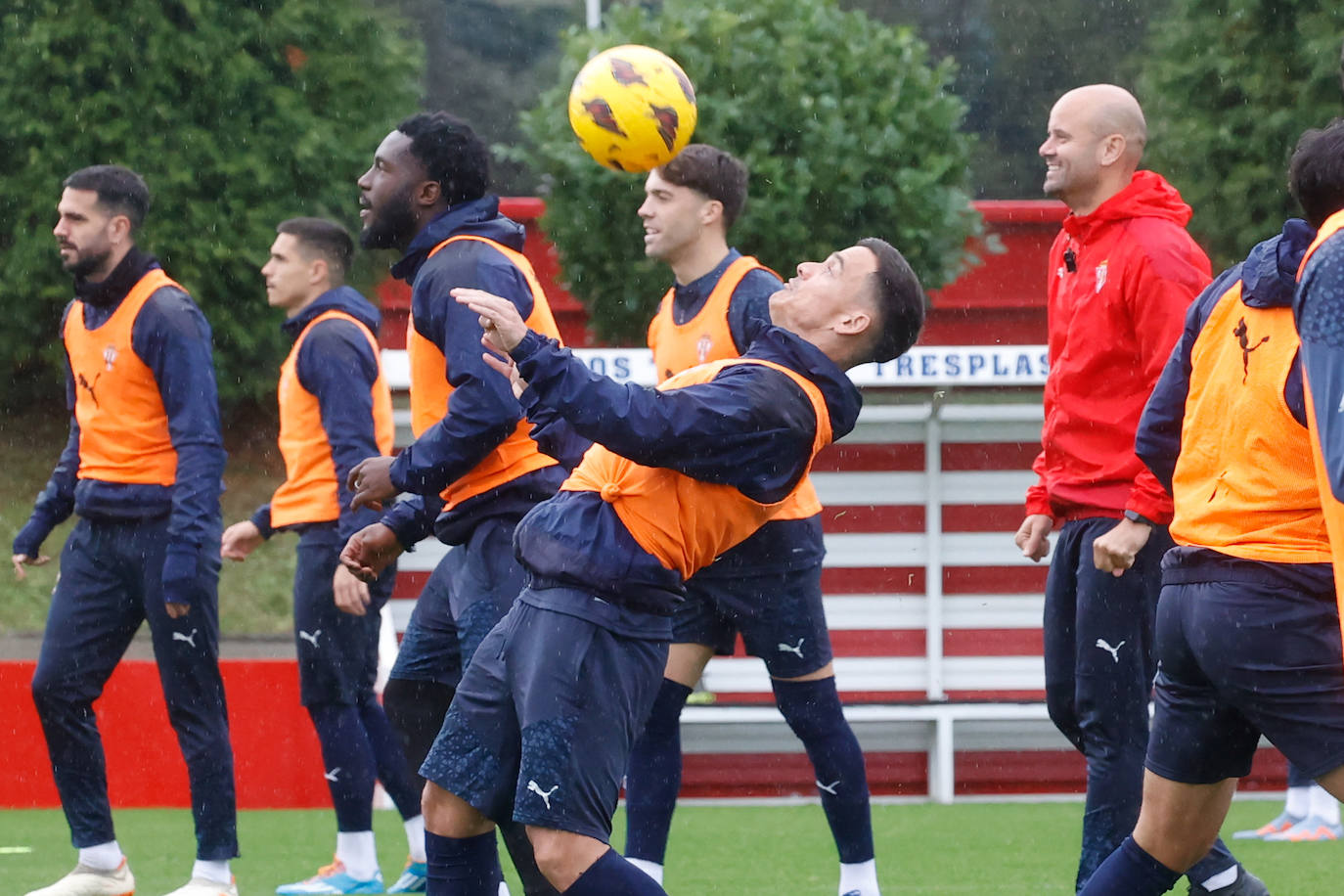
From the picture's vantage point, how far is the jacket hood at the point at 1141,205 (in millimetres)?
5242

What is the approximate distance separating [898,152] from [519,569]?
5502 mm

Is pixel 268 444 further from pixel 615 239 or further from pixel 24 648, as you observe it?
pixel 615 239

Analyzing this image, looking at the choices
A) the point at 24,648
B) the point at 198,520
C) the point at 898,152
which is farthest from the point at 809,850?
the point at 24,648

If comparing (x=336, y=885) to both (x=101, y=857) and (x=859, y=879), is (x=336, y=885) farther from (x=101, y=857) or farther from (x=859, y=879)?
(x=859, y=879)

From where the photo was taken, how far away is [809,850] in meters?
7.82

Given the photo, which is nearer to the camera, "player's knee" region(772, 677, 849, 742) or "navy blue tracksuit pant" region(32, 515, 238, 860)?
"player's knee" region(772, 677, 849, 742)

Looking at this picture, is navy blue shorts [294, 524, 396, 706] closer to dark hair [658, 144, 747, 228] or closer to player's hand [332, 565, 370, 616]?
player's hand [332, 565, 370, 616]

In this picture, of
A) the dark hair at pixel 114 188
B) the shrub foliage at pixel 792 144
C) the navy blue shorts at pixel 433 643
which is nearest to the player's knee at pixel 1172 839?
the navy blue shorts at pixel 433 643

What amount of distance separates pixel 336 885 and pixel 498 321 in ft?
11.6

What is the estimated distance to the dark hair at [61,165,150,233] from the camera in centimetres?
633

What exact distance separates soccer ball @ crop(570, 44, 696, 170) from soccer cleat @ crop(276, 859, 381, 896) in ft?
8.73

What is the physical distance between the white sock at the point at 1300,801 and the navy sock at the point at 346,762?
3811 mm

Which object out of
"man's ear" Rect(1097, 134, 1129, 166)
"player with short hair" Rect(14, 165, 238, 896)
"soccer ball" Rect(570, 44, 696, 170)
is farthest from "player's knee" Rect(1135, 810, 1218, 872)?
"player with short hair" Rect(14, 165, 238, 896)

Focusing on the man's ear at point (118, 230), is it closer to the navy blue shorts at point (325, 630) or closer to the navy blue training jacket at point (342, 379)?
the navy blue training jacket at point (342, 379)
